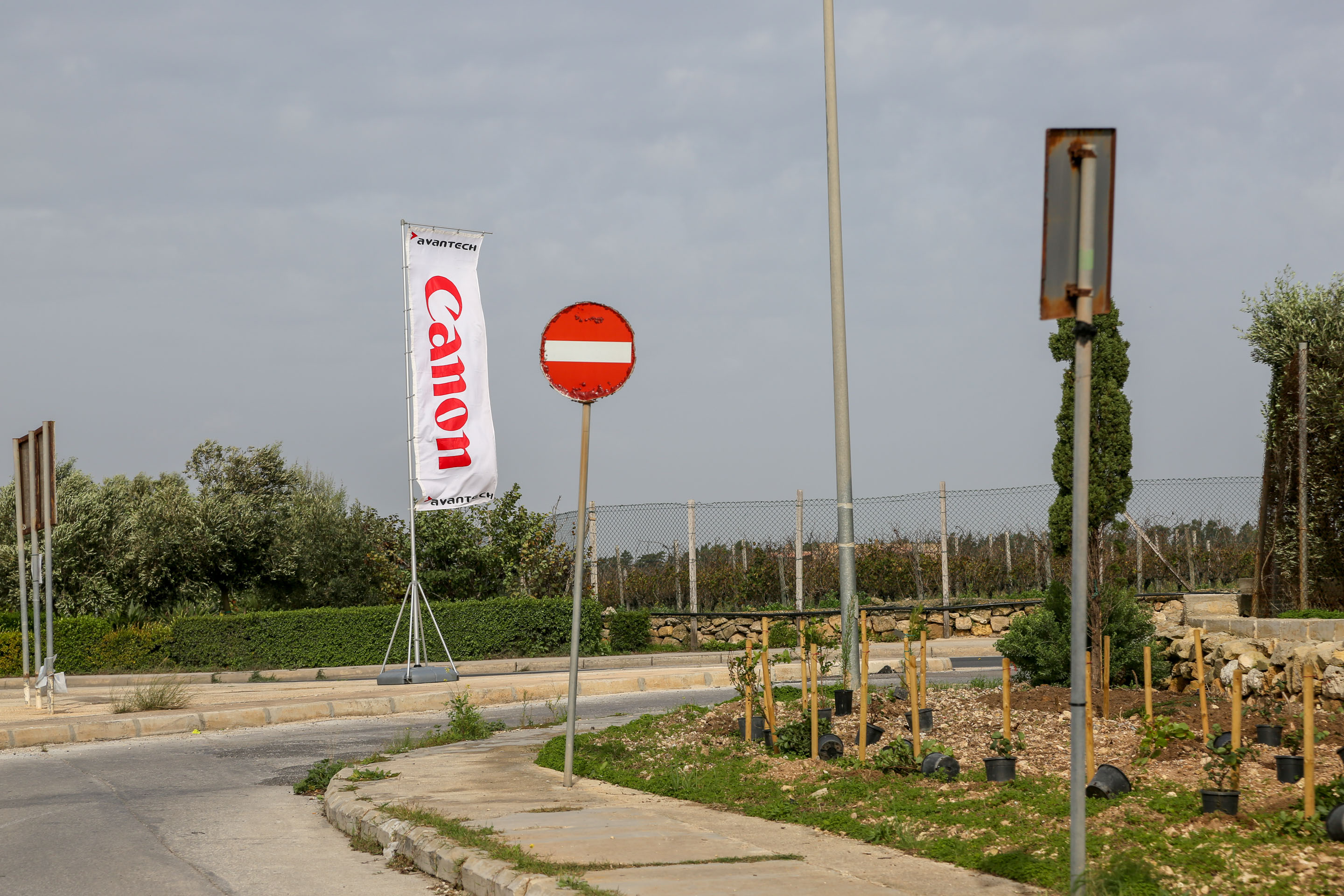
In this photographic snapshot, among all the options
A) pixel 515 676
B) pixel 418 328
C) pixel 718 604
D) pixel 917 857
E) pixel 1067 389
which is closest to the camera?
pixel 917 857

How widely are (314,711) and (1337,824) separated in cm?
1279

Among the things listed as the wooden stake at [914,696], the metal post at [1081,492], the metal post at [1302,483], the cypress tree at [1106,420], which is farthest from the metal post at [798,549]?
the metal post at [1081,492]

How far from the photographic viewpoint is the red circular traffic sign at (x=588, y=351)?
841cm

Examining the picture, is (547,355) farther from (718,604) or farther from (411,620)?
(718,604)

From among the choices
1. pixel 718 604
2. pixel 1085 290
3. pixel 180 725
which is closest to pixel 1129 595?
pixel 1085 290

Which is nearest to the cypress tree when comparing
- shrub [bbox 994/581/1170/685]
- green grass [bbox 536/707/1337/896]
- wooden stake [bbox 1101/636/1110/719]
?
shrub [bbox 994/581/1170/685]

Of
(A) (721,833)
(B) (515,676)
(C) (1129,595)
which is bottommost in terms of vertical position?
(B) (515,676)

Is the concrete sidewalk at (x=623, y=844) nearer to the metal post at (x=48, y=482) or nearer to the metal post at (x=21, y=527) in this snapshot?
the metal post at (x=48, y=482)

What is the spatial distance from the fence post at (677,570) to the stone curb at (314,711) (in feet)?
16.3

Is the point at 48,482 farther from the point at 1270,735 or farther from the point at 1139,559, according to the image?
the point at 1139,559

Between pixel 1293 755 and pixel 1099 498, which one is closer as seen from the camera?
pixel 1293 755

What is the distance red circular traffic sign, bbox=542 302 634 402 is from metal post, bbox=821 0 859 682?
3024mm

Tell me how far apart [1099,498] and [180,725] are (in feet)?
37.0

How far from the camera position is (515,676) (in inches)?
792
